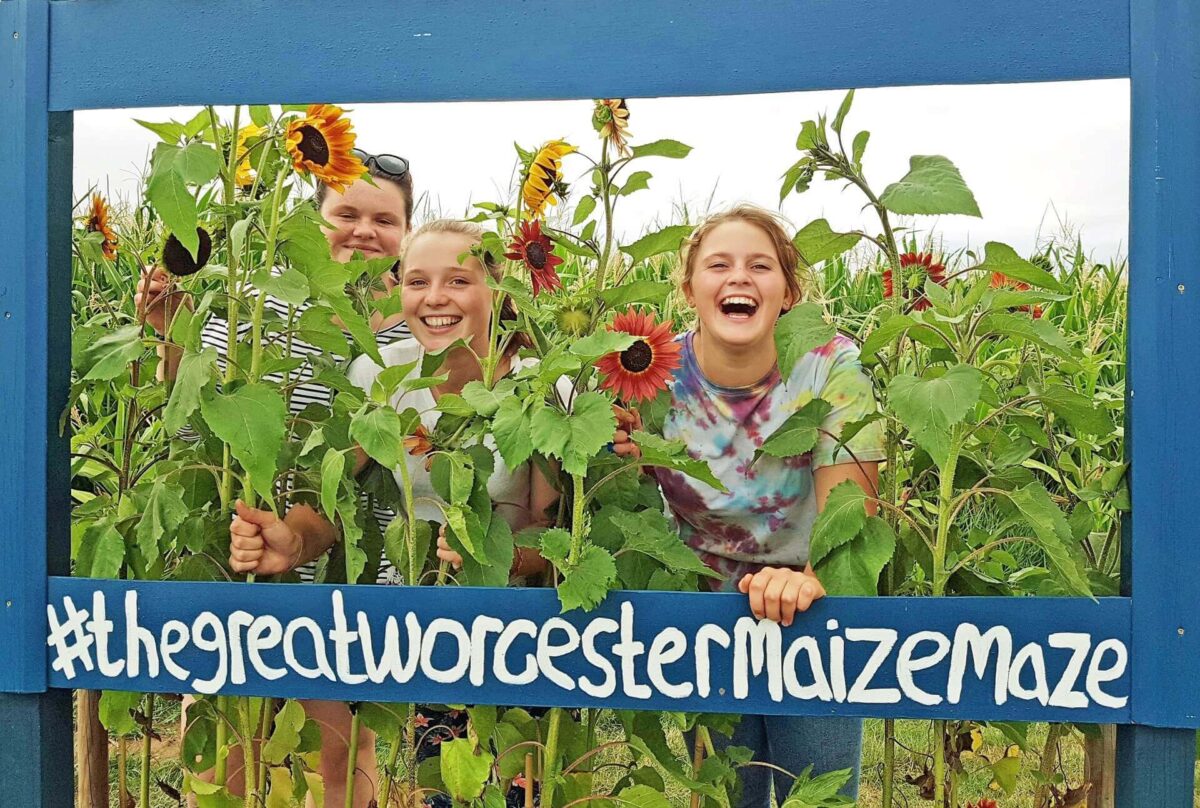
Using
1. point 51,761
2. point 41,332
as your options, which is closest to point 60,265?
point 41,332

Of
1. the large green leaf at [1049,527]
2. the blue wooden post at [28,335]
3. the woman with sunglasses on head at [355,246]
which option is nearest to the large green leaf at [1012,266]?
the large green leaf at [1049,527]

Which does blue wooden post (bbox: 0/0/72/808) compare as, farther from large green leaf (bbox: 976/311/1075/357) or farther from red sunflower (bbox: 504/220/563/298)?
large green leaf (bbox: 976/311/1075/357)

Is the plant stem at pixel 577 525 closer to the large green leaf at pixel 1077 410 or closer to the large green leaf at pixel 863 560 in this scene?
the large green leaf at pixel 863 560

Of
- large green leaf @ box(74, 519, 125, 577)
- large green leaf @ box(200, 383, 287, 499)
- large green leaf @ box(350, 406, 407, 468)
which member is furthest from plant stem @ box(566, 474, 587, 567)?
Answer: large green leaf @ box(74, 519, 125, 577)

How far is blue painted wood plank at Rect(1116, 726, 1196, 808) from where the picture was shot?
1271 millimetres

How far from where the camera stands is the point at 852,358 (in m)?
1.48

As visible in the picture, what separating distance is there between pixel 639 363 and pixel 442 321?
15.2 inches

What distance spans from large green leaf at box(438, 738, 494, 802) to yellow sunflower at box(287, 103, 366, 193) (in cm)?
69

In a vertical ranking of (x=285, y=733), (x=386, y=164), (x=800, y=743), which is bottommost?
(x=800, y=743)

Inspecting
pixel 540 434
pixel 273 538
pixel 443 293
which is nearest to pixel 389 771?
pixel 273 538

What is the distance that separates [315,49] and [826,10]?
1.98 feet

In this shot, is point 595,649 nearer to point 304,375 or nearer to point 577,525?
point 577,525

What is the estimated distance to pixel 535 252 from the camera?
1.32 meters

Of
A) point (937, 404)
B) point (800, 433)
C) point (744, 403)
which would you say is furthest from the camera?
point (744, 403)
